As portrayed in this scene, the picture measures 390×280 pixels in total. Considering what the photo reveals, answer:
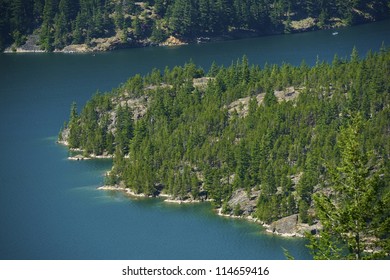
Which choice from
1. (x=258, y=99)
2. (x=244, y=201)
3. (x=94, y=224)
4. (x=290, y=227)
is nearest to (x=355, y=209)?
(x=290, y=227)

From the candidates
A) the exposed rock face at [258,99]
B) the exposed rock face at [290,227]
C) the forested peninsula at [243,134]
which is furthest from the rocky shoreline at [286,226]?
the exposed rock face at [258,99]

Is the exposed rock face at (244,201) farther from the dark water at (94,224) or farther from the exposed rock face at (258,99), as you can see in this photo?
the exposed rock face at (258,99)

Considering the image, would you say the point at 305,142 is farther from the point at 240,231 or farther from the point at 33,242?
the point at 33,242

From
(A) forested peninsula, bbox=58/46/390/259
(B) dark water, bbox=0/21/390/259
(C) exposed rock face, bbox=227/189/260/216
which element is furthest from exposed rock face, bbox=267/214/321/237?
(C) exposed rock face, bbox=227/189/260/216

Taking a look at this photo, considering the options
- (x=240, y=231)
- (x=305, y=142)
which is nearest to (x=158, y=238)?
(x=240, y=231)

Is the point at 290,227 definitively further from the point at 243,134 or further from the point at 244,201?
the point at 243,134

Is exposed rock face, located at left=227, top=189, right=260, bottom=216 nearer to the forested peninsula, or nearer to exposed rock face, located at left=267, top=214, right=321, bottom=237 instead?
the forested peninsula

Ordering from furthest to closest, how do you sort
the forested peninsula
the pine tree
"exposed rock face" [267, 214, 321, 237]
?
the forested peninsula < "exposed rock face" [267, 214, 321, 237] < the pine tree

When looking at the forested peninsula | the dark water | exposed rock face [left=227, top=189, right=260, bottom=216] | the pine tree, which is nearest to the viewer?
the pine tree
